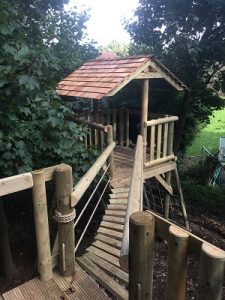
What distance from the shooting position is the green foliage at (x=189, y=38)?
8898 millimetres

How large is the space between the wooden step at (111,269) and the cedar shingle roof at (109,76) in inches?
127

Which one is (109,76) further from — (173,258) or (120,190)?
(173,258)

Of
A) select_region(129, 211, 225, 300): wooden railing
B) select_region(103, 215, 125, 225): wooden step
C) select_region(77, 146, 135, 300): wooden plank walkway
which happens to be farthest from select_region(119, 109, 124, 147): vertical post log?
select_region(129, 211, 225, 300): wooden railing

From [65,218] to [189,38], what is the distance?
759cm

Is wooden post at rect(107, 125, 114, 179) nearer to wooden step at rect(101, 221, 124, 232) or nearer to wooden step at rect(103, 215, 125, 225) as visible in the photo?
wooden step at rect(103, 215, 125, 225)

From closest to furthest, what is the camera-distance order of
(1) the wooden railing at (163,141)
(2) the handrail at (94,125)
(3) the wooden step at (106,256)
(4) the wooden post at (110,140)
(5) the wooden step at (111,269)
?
(5) the wooden step at (111,269)
(3) the wooden step at (106,256)
(4) the wooden post at (110,140)
(2) the handrail at (94,125)
(1) the wooden railing at (163,141)

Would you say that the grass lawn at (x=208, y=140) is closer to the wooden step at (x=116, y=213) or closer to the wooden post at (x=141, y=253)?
the wooden step at (x=116, y=213)

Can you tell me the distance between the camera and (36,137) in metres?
4.16

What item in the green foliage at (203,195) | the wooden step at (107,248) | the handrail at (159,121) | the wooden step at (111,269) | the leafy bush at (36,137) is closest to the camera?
the wooden step at (111,269)

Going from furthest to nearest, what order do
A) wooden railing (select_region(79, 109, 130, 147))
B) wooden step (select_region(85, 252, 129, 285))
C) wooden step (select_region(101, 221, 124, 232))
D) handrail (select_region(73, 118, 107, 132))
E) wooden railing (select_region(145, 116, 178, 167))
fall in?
wooden railing (select_region(79, 109, 130, 147)) → wooden railing (select_region(145, 116, 178, 167)) → handrail (select_region(73, 118, 107, 132)) → wooden step (select_region(101, 221, 124, 232)) → wooden step (select_region(85, 252, 129, 285))

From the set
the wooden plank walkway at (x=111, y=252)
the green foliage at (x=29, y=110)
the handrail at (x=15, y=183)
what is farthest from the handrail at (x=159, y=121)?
the handrail at (x=15, y=183)

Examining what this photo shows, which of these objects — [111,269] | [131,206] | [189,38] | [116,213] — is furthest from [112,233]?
[189,38]

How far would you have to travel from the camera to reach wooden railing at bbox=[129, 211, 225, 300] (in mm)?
1411

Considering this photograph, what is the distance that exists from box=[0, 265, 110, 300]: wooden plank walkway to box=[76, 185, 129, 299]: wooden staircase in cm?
19
